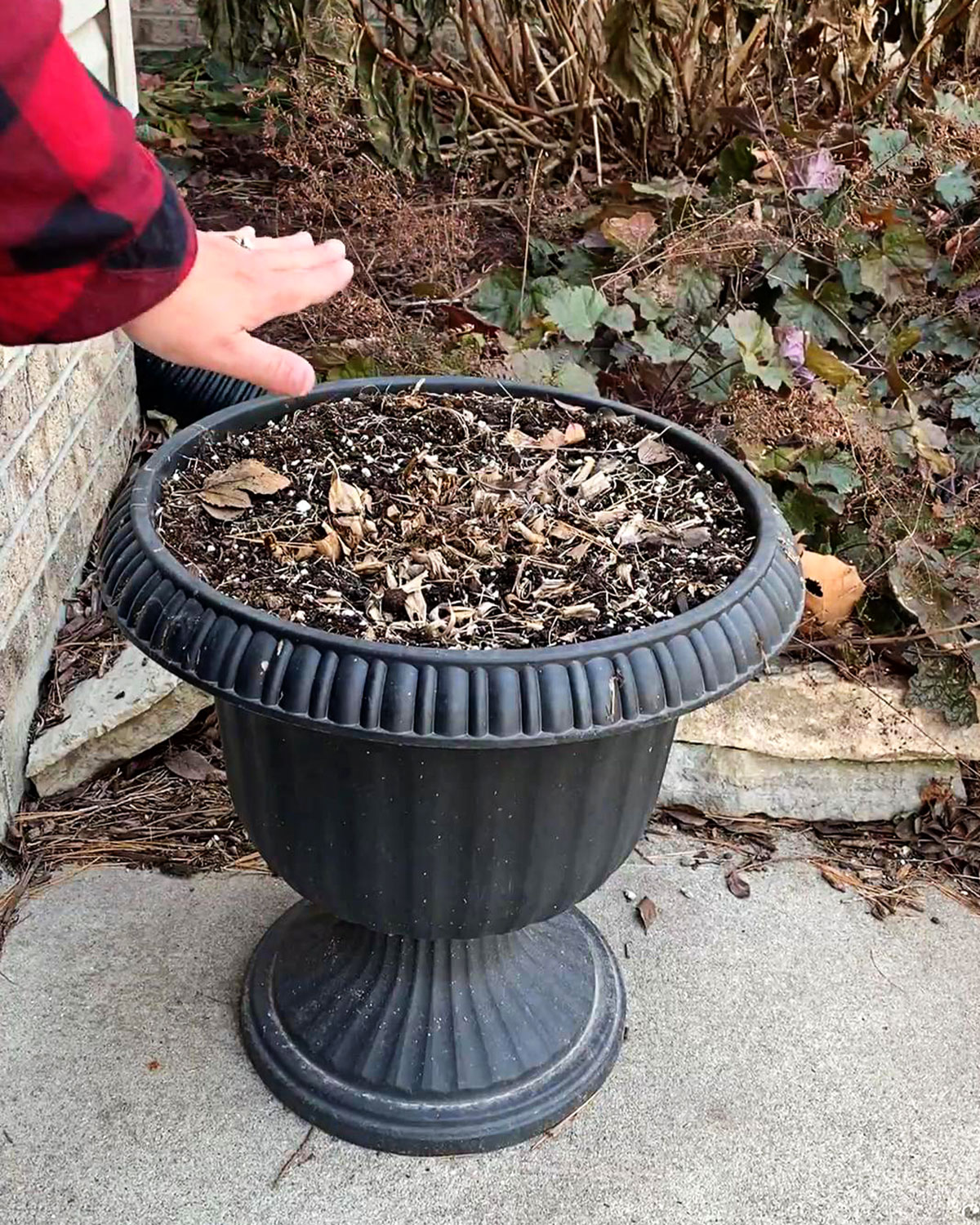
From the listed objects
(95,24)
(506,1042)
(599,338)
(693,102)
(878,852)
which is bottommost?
(878,852)

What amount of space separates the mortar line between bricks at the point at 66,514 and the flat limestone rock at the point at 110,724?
0.22 m

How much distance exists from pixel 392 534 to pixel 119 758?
108 cm

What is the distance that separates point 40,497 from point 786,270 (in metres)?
1.83

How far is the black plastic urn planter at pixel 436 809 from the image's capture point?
1.26 m

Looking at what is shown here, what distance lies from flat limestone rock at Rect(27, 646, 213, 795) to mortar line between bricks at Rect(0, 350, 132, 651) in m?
0.22

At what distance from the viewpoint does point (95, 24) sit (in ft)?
8.73

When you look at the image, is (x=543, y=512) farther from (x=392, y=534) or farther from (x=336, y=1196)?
(x=336, y=1196)

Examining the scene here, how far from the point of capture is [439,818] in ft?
4.68

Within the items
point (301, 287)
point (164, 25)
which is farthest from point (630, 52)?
point (164, 25)

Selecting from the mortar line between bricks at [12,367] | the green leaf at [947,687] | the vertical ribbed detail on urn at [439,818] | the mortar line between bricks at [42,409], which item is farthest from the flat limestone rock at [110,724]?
the green leaf at [947,687]

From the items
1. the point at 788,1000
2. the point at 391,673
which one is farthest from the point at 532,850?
the point at 788,1000

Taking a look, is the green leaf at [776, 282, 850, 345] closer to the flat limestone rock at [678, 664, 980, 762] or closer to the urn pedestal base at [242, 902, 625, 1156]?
the flat limestone rock at [678, 664, 980, 762]

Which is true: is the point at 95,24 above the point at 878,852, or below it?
above

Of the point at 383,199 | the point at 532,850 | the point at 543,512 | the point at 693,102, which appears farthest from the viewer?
the point at 693,102
